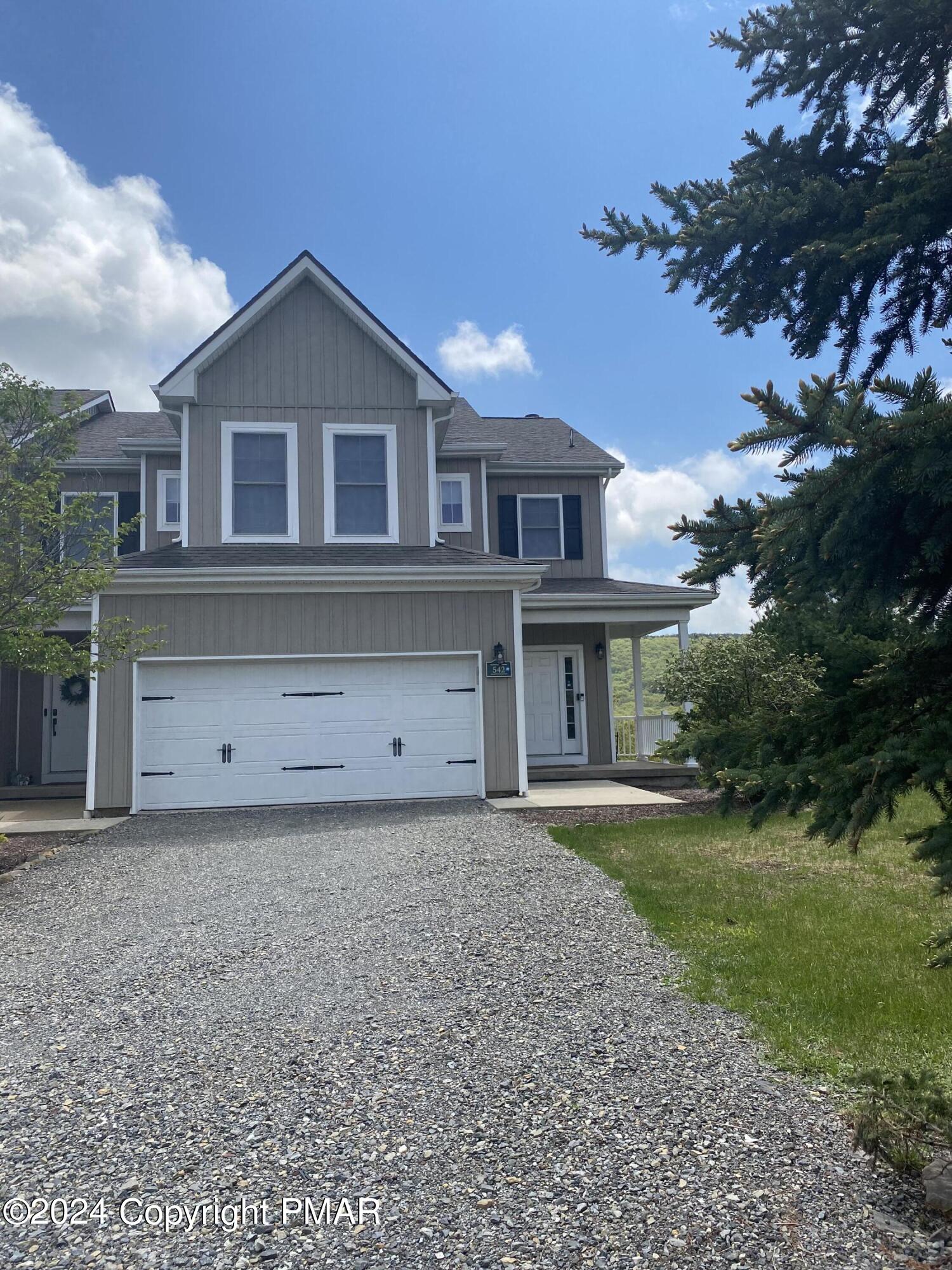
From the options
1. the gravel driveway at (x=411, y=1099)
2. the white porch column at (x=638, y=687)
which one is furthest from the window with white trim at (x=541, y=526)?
the gravel driveway at (x=411, y=1099)

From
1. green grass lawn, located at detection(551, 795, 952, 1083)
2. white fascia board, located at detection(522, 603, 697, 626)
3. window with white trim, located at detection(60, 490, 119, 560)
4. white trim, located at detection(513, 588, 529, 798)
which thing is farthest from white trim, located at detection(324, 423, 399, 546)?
green grass lawn, located at detection(551, 795, 952, 1083)

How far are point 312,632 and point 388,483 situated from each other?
284cm

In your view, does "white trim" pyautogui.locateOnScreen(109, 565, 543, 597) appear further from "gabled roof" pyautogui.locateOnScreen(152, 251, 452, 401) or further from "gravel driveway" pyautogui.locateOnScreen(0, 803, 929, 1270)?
"gravel driveway" pyautogui.locateOnScreen(0, 803, 929, 1270)

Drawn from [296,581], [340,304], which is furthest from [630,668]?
[296,581]

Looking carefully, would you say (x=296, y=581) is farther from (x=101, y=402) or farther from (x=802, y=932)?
Answer: (x=101, y=402)

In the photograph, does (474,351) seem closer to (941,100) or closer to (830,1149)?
(941,100)

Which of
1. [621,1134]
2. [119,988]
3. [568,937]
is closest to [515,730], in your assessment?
[568,937]

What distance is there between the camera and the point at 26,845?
9297 mm

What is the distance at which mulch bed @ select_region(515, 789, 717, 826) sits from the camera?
9.99 metres

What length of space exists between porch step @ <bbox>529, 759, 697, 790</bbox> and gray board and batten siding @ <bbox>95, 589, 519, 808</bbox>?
272 cm

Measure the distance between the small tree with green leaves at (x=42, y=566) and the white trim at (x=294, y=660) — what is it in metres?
1.68

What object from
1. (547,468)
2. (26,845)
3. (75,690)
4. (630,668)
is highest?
(547,468)

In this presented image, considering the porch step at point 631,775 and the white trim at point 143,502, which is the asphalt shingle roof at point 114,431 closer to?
the white trim at point 143,502

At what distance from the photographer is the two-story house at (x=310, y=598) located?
11.4 m
